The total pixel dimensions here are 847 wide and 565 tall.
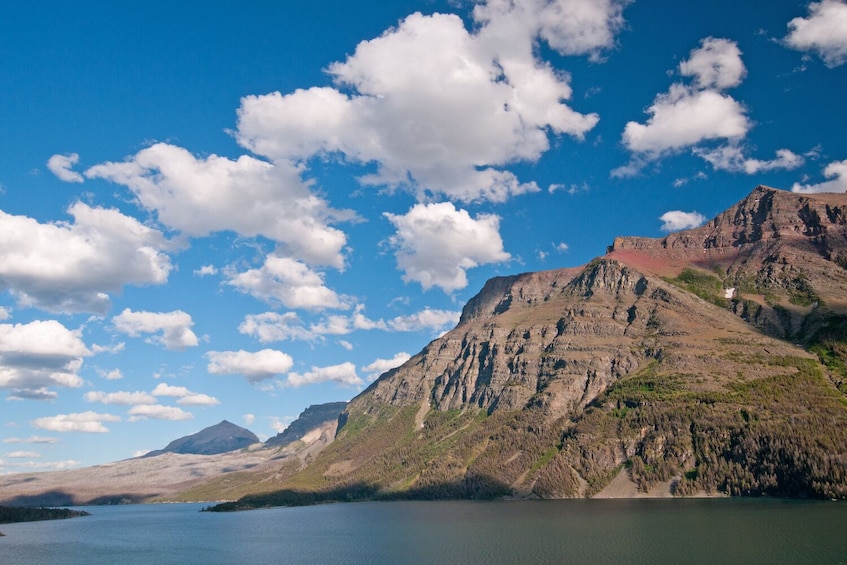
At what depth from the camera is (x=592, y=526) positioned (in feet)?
624

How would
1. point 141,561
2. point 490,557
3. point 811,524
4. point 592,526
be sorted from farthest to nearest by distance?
point 592,526 < point 141,561 < point 811,524 < point 490,557

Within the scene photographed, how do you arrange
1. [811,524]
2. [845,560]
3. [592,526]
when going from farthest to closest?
[592,526]
[811,524]
[845,560]

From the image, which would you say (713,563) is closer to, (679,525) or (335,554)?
(679,525)

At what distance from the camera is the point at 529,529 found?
Answer: 19162 centimetres

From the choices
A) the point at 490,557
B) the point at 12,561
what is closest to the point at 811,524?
the point at 490,557

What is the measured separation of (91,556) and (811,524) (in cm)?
19200

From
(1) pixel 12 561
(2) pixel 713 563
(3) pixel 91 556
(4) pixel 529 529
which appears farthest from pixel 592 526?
(1) pixel 12 561

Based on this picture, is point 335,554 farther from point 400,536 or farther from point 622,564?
point 622,564

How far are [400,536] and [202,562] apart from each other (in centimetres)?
5749

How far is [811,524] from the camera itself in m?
164

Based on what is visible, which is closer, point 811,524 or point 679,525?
point 811,524

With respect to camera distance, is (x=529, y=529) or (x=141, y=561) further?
(x=529, y=529)

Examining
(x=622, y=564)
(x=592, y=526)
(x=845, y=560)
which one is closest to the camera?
(x=845, y=560)

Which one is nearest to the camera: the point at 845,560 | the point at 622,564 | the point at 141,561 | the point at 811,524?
the point at 845,560
